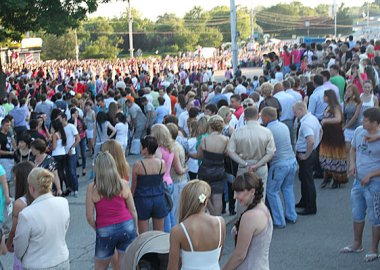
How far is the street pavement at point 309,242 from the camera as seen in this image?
802cm

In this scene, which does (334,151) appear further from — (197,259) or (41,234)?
(41,234)

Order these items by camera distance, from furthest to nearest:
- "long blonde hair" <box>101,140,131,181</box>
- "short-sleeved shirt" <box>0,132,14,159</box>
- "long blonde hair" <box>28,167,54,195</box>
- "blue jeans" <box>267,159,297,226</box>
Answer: "short-sleeved shirt" <box>0,132,14,159</box>, "blue jeans" <box>267,159,297,226</box>, "long blonde hair" <box>101,140,131,181</box>, "long blonde hair" <box>28,167,54,195</box>

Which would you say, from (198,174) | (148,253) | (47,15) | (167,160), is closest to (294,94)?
(198,174)

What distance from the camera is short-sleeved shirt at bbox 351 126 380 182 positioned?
764 cm

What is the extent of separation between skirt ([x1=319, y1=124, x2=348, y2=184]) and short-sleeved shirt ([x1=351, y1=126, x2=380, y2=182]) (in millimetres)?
3521

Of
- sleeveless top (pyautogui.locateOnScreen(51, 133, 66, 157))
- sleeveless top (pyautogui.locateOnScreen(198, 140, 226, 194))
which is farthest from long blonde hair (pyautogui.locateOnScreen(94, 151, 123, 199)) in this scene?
sleeveless top (pyautogui.locateOnScreen(51, 133, 66, 157))

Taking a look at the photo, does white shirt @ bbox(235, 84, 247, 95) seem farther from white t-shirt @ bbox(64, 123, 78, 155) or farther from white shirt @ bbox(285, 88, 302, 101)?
white t-shirt @ bbox(64, 123, 78, 155)

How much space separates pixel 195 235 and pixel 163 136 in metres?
3.59

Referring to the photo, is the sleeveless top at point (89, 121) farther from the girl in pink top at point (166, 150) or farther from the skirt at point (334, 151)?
the girl in pink top at point (166, 150)

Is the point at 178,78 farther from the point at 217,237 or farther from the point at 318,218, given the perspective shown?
the point at 217,237

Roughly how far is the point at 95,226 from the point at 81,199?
231 inches

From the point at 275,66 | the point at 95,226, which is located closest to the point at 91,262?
the point at 95,226

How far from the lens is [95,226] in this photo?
21.8 feet

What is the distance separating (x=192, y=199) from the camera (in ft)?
17.1
